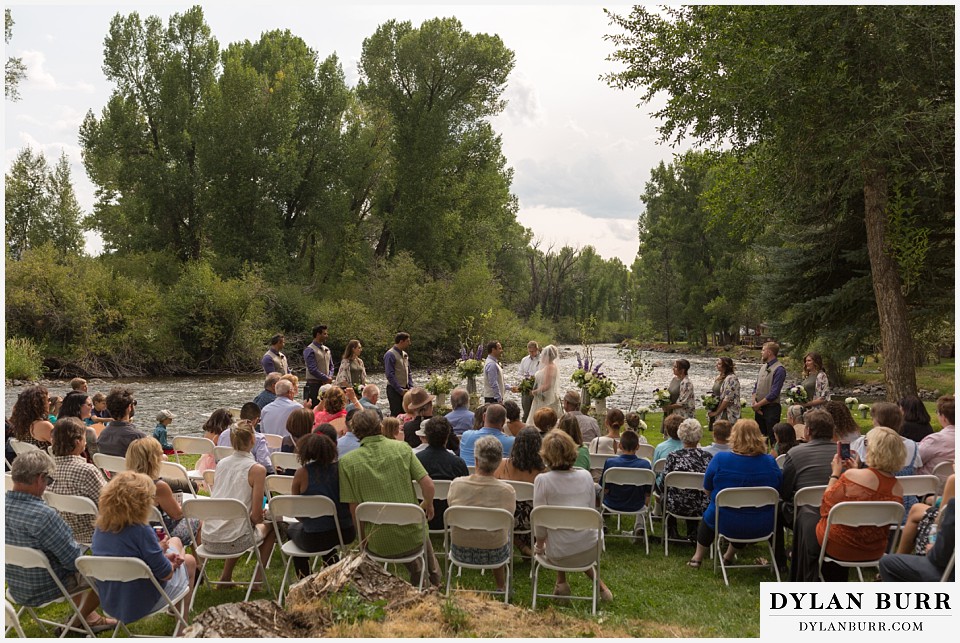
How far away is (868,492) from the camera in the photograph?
15.9 feet

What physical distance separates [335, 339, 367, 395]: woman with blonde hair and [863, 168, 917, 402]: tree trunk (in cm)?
884

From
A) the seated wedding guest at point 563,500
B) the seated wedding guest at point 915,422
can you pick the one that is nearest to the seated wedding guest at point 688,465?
the seated wedding guest at point 563,500

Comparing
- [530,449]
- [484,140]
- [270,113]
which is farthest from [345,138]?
[530,449]

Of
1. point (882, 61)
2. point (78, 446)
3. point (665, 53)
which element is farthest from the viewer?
point (665, 53)

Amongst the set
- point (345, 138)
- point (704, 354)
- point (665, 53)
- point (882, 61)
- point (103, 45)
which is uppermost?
point (103, 45)

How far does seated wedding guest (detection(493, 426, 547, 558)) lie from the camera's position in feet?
18.8

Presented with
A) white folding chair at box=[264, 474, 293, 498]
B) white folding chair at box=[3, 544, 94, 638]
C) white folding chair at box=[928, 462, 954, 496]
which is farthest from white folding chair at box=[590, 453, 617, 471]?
white folding chair at box=[3, 544, 94, 638]

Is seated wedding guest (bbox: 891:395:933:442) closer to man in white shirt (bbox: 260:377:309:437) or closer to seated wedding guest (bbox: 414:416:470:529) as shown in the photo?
seated wedding guest (bbox: 414:416:470:529)

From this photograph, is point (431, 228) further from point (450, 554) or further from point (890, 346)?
point (450, 554)

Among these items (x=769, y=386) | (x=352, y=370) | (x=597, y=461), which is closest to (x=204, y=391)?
(x=352, y=370)

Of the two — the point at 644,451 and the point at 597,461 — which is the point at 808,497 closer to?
the point at 597,461

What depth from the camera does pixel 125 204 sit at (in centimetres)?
3769

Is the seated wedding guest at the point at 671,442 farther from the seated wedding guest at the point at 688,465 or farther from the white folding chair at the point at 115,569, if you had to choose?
the white folding chair at the point at 115,569

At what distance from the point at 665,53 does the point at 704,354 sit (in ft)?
133
